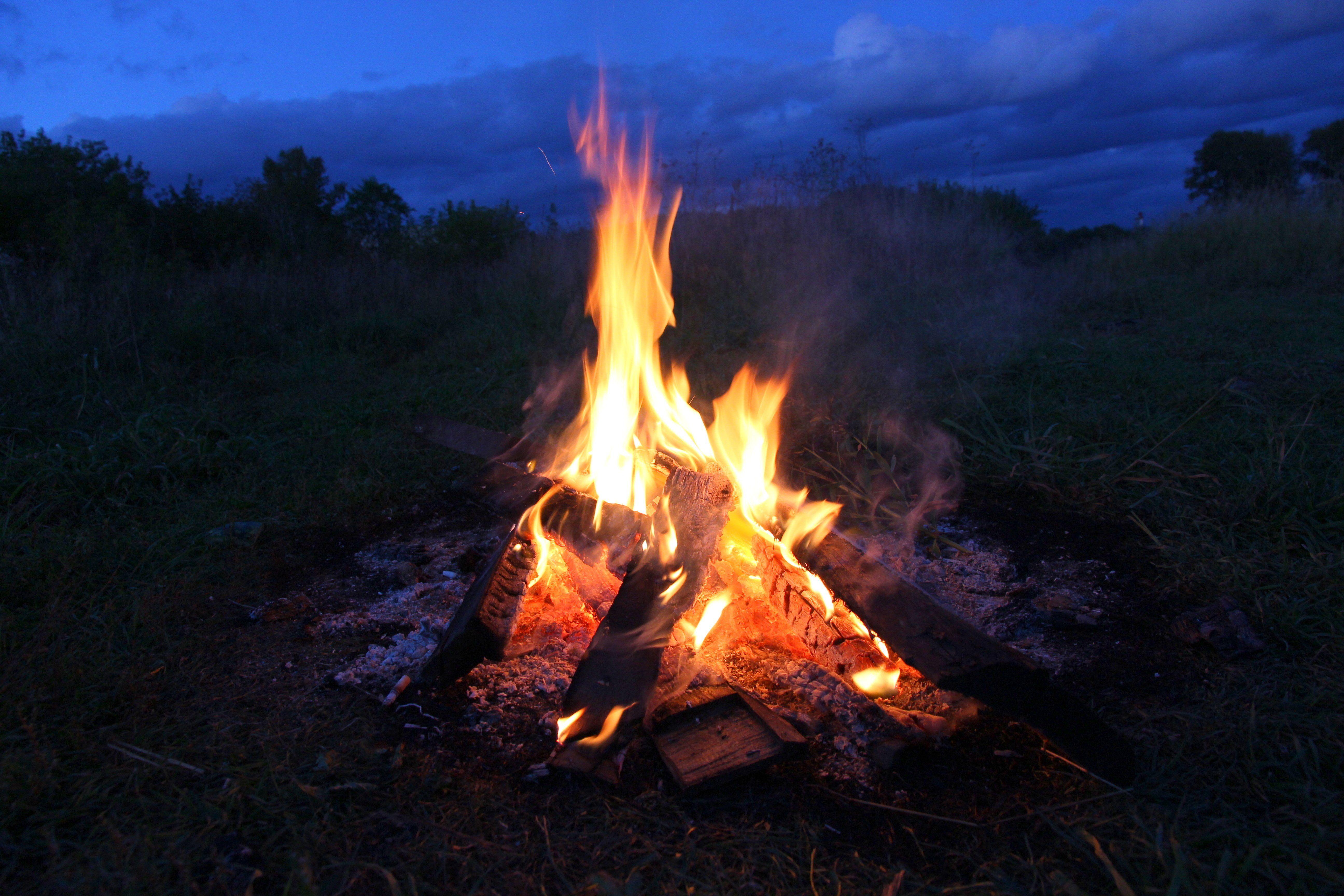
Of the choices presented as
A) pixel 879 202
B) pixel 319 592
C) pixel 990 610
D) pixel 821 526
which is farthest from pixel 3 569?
pixel 879 202

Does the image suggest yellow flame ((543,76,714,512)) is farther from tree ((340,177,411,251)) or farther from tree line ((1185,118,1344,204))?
tree line ((1185,118,1344,204))

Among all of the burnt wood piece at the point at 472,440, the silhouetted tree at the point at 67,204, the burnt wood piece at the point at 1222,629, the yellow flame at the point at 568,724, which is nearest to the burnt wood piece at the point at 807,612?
the yellow flame at the point at 568,724

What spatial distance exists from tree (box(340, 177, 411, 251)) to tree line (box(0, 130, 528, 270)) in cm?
4

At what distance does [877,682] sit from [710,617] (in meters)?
0.57

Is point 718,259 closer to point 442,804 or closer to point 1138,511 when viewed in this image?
point 1138,511

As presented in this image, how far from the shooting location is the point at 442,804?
1650 mm

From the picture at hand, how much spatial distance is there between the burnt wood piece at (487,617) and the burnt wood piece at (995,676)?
1.13 m

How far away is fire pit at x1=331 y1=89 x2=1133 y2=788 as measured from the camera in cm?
178

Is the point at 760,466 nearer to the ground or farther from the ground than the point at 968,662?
farther from the ground

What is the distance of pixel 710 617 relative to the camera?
2.37 m

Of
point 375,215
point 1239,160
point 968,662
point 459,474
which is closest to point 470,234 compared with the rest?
point 375,215

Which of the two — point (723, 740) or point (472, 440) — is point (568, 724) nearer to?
point (723, 740)

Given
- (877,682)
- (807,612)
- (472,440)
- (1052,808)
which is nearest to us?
(1052,808)

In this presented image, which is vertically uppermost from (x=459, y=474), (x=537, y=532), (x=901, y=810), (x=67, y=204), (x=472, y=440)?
(x=67, y=204)
